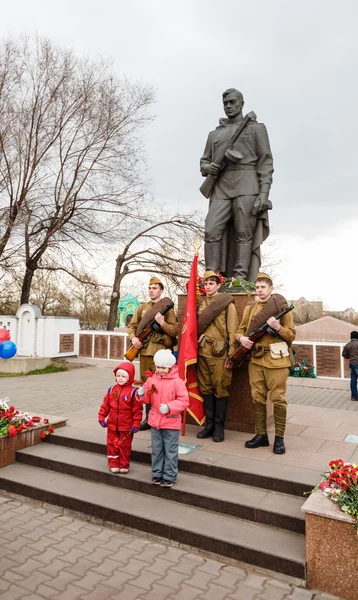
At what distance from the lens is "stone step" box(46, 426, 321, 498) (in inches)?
141

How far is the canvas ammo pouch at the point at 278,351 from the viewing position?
424 cm

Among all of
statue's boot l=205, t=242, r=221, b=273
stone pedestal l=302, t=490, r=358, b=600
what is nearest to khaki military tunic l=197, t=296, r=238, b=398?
statue's boot l=205, t=242, r=221, b=273

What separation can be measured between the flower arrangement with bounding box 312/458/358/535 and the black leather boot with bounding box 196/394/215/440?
1845 millimetres

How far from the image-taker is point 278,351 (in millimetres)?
4246

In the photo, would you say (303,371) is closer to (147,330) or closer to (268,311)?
(147,330)

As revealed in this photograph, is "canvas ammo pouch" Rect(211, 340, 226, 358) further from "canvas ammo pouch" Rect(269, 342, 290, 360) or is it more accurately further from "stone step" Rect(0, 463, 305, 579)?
"stone step" Rect(0, 463, 305, 579)

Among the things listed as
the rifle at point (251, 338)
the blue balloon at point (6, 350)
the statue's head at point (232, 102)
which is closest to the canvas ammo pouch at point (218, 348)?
the rifle at point (251, 338)

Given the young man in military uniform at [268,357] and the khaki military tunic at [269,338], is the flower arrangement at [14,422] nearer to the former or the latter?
the young man in military uniform at [268,357]

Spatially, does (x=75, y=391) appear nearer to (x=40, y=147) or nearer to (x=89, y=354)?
(x=89, y=354)

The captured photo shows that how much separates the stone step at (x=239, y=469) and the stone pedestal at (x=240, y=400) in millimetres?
889

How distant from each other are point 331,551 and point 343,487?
40cm

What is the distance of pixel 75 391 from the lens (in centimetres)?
1013

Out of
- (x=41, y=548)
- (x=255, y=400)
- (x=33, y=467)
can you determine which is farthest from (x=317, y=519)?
(x=33, y=467)

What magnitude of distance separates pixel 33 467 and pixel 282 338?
3002 millimetres
